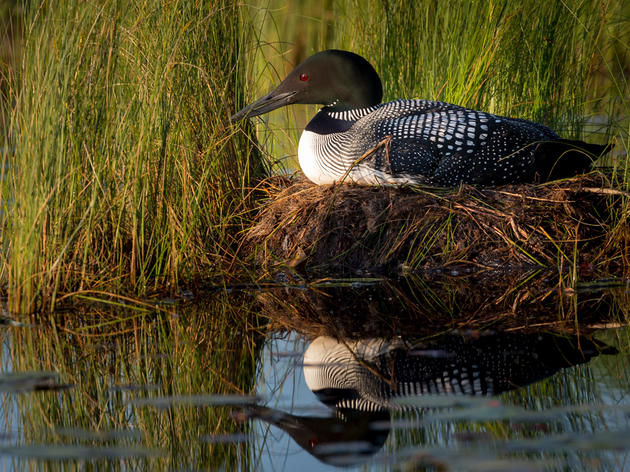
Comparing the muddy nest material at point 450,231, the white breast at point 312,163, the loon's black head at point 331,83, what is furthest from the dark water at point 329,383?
the loon's black head at point 331,83

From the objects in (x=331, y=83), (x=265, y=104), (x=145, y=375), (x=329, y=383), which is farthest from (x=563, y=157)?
(x=145, y=375)

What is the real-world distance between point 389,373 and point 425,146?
1.86 meters

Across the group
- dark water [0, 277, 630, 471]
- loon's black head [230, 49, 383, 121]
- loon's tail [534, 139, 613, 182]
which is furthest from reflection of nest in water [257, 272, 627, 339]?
loon's black head [230, 49, 383, 121]

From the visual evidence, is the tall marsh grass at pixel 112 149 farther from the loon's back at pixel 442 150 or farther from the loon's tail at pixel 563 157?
the loon's tail at pixel 563 157

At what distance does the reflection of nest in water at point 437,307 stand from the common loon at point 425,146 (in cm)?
64

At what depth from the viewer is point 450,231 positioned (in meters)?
4.07

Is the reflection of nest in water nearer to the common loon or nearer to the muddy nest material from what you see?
the muddy nest material

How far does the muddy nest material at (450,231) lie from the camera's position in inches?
160

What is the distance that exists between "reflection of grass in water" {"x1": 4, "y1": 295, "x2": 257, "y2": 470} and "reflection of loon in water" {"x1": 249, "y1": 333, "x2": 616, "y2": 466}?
0.68 ft

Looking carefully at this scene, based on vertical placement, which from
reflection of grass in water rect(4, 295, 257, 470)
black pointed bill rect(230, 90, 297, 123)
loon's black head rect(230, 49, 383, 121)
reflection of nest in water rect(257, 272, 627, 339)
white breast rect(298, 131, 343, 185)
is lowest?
reflection of grass in water rect(4, 295, 257, 470)

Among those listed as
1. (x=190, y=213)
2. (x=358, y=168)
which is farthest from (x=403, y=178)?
(x=190, y=213)

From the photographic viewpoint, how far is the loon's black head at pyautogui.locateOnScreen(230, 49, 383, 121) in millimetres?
4523

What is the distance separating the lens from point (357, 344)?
9.70ft

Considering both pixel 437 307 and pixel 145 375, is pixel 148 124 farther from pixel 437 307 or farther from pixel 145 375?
pixel 437 307
